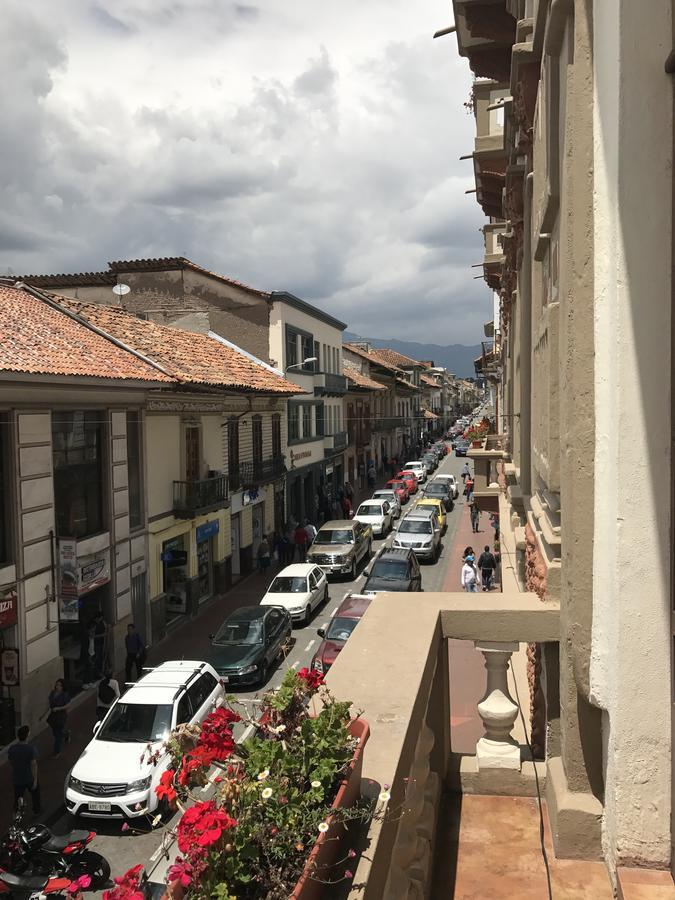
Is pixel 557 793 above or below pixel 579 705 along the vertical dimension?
below

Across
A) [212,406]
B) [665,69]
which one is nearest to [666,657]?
Result: [665,69]

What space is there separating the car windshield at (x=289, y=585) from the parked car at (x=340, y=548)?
3538mm

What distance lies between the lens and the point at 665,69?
279 cm

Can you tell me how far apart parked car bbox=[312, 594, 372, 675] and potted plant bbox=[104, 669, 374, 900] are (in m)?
12.3

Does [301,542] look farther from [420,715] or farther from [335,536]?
[420,715]

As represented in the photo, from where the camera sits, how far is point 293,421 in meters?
34.5

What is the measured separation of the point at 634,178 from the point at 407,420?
255 ft

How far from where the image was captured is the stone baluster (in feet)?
15.1

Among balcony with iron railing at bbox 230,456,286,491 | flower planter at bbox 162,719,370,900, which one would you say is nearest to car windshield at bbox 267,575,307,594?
balcony with iron railing at bbox 230,456,286,491

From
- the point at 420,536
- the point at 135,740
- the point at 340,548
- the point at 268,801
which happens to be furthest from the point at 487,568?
the point at 268,801

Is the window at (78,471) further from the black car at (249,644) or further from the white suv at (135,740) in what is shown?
the white suv at (135,740)

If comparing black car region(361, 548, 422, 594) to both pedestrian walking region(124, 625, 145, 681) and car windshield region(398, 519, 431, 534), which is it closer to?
pedestrian walking region(124, 625, 145, 681)

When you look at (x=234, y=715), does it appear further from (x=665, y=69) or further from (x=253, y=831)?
(x=665, y=69)

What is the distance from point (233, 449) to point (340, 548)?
16.5ft
